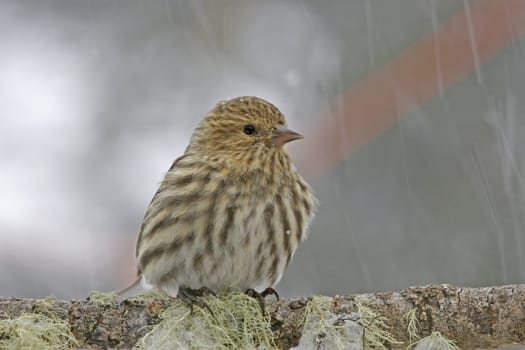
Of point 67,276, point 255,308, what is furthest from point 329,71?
point 255,308

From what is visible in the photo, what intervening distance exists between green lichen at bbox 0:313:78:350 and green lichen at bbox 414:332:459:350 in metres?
1.51

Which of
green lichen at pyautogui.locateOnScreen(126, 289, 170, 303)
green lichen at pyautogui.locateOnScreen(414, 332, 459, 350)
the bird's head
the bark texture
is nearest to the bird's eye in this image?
the bird's head

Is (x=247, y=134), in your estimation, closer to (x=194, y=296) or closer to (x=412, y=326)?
(x=194, y=296)

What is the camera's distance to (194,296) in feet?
14.8

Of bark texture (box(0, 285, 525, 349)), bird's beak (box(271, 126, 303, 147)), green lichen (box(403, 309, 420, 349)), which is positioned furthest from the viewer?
bird's beak (box(271, 126, 303, 147))

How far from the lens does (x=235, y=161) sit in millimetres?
5008

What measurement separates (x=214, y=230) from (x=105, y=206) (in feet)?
7.75

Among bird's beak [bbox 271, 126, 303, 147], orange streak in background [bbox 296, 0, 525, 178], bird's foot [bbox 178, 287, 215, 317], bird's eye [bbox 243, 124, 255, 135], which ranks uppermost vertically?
orange streak in background [bbox 296, 0, 525, 178]

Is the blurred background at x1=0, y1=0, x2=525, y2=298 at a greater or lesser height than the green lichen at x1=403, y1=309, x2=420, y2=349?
greater

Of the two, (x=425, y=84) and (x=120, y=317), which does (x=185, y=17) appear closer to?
(x=425, y=84)

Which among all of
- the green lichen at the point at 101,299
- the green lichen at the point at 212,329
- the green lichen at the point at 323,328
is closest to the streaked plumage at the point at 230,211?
the green lichen at the point at 212,329

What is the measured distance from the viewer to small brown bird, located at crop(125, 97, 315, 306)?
4.71 m

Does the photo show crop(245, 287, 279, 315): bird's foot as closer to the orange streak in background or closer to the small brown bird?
the small brown bird

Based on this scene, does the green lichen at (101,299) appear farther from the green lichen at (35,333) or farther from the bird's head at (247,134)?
the bird's head at (247,134)
